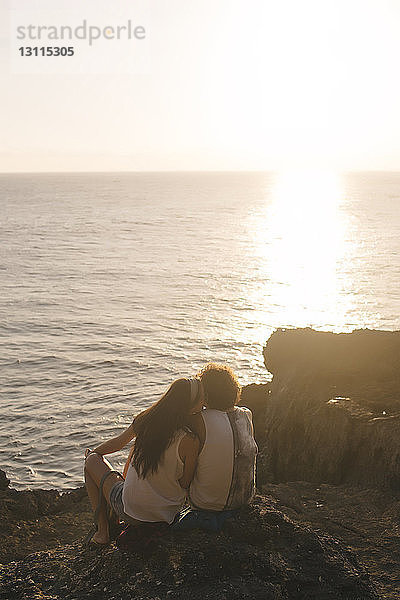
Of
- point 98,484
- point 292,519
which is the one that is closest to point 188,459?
point 98,484

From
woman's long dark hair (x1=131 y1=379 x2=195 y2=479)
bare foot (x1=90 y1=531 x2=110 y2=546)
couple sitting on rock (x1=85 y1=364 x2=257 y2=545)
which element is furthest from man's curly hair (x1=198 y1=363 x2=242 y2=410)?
bare foot (x1=90 y1=531 x2=110 y2=546)

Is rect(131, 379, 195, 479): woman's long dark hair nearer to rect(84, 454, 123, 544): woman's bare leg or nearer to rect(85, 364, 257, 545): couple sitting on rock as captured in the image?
rect(85, 364, 257, 545): couple sitting on rock

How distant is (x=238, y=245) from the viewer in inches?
3063

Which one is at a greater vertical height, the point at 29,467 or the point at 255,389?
the point at 255,389

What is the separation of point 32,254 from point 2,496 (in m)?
54.5

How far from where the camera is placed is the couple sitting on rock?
6531 mm

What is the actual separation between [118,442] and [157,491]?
67cm

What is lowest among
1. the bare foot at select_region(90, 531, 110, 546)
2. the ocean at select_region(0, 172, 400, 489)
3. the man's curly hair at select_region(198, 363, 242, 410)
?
the ocean at select_region(0, 172, 400, 489)

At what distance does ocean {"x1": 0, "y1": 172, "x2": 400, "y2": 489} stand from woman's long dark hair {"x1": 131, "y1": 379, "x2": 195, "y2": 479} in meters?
11.7

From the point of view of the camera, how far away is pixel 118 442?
7062 mm

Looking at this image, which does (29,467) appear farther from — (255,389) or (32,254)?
(32,254)

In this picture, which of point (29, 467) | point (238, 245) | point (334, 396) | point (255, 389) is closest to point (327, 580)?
point (334, 396)

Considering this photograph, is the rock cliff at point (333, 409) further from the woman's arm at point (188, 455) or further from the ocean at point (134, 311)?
the ocean at point (134, 311)

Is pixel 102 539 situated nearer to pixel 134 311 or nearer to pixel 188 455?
pixel 188 455
